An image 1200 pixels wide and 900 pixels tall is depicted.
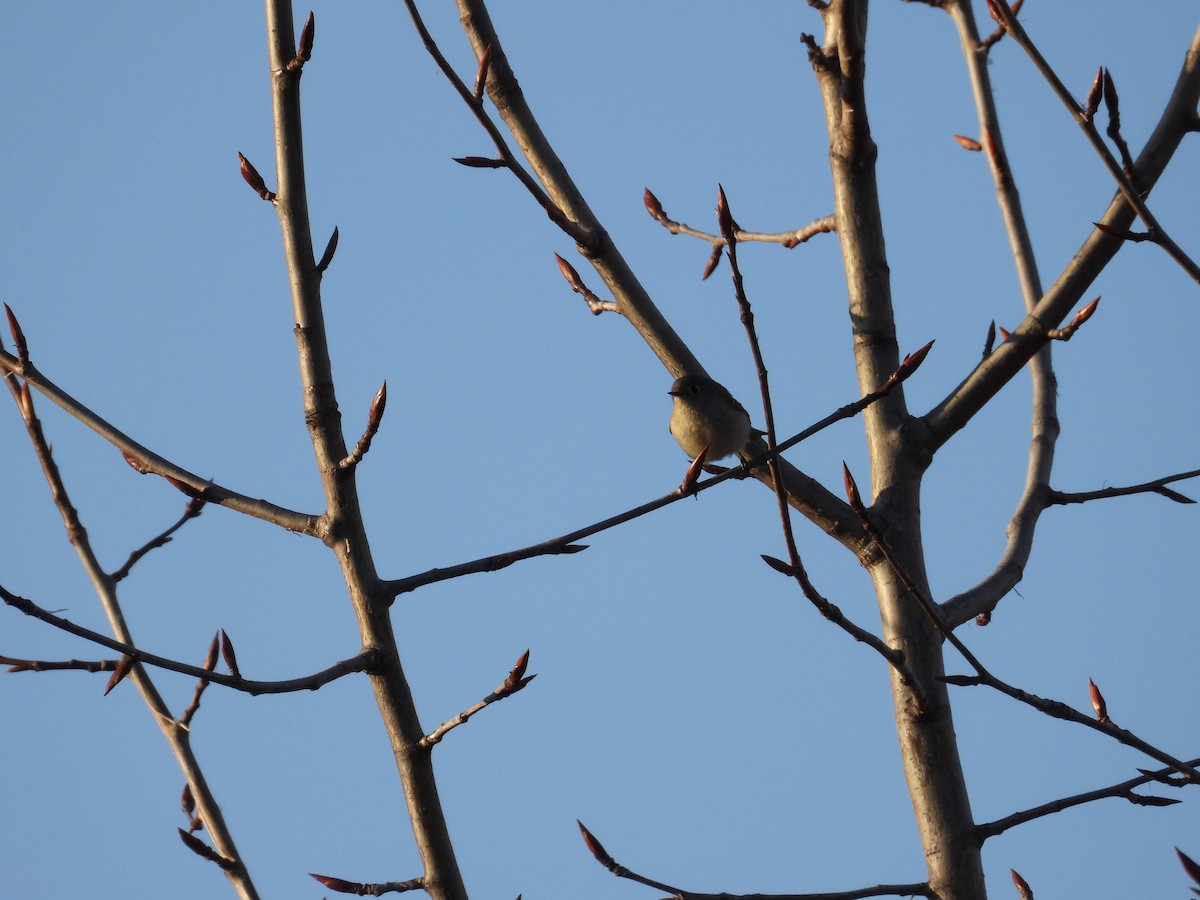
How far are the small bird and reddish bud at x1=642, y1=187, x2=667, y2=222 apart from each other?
0.73m

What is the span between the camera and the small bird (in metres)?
5.07

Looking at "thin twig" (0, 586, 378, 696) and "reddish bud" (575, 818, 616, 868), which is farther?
"reddish bud" (575, 818, 616, 868)

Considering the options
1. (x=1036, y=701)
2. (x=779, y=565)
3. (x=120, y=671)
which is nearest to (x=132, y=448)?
(x=120, y=671)

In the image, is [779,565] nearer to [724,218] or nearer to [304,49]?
[724,218]

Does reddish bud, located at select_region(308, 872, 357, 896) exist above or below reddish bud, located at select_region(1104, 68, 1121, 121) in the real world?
below

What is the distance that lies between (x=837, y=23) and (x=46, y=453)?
8.24 ft

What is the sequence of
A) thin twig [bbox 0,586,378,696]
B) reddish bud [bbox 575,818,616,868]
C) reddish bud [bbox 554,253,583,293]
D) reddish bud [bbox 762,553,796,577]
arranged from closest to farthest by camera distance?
1. thin twig [bbox 0,586,378,696]
2. reddish bud [bbox 762,553,796,577]
3. reddish bud [bbox 575,818,616,868]
4. reddish bud [bbox 554,253,583,293]

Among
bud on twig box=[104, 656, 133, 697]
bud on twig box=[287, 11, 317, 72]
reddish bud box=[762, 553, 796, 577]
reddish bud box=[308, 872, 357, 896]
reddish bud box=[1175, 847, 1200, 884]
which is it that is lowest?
reddish bud box=[1175, 847, 1200, 884]

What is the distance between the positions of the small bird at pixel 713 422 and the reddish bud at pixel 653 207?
73 centimetres

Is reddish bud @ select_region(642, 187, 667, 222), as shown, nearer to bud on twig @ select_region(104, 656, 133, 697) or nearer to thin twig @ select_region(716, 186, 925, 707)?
thin twig @ select_region(716, 186, 925, 707)

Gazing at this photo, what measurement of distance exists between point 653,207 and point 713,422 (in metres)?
0.96

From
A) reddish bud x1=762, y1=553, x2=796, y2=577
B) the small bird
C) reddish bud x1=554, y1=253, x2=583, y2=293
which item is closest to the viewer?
reddish bud x1=762, y1=553, x2=796, y2=577

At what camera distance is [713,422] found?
17.0ft

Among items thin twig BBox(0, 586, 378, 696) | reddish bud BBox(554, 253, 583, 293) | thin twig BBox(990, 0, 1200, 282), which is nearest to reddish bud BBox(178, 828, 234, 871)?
thin twig BBox(0, 586, 378, 696)
